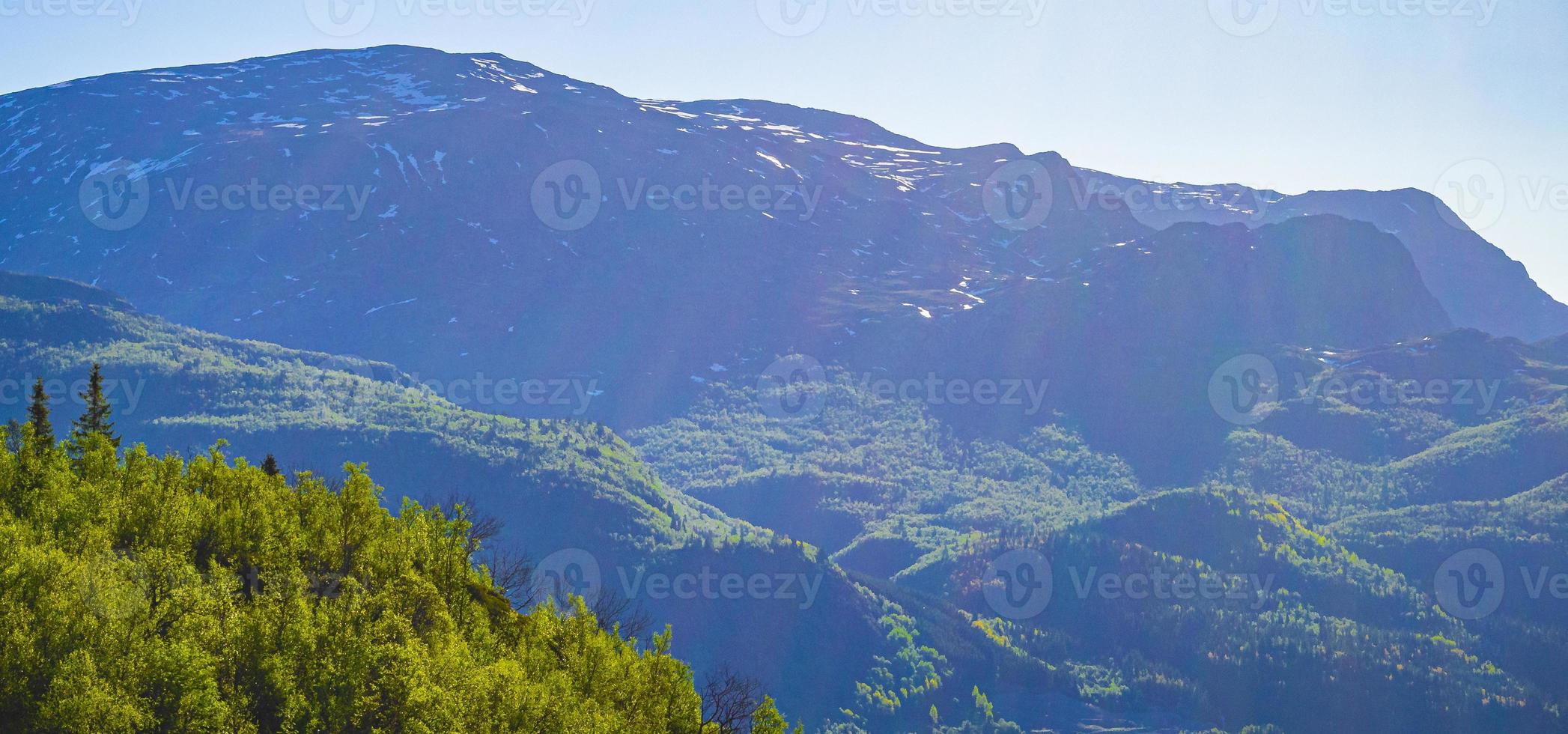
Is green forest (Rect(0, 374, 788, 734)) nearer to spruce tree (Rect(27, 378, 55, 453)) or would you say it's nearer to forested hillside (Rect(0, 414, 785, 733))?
forested hillside (Rect(0, 414, 785, 733))

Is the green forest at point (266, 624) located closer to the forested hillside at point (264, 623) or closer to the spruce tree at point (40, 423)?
the forested hillside at point (264, 623)

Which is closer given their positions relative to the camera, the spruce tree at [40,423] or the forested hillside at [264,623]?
the forested hillside at [264,623]

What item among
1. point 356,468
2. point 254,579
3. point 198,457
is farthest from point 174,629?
point 198,457

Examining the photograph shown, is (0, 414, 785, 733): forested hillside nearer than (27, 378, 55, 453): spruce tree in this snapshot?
Yes

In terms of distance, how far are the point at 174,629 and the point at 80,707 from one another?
7.32 meters

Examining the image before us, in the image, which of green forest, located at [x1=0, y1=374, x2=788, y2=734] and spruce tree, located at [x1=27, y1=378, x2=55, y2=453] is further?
spruce tree, located at [x1=27, y1=378, x2=55, y2=453]

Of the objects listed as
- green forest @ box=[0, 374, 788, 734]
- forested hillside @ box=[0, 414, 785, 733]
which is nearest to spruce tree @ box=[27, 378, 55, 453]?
green forest @ box=[0, 374, 788, 734]

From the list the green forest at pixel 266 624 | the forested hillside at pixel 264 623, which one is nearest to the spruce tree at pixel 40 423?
the green forest at pixel 266 624

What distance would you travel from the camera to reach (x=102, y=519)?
252 feet

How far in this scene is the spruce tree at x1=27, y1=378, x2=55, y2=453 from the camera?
325ft

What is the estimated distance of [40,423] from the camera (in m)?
105

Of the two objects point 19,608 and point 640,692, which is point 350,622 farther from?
point 640,692

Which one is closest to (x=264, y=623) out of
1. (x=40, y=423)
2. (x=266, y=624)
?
(x=266, y=624)

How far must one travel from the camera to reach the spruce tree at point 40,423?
325 feet
